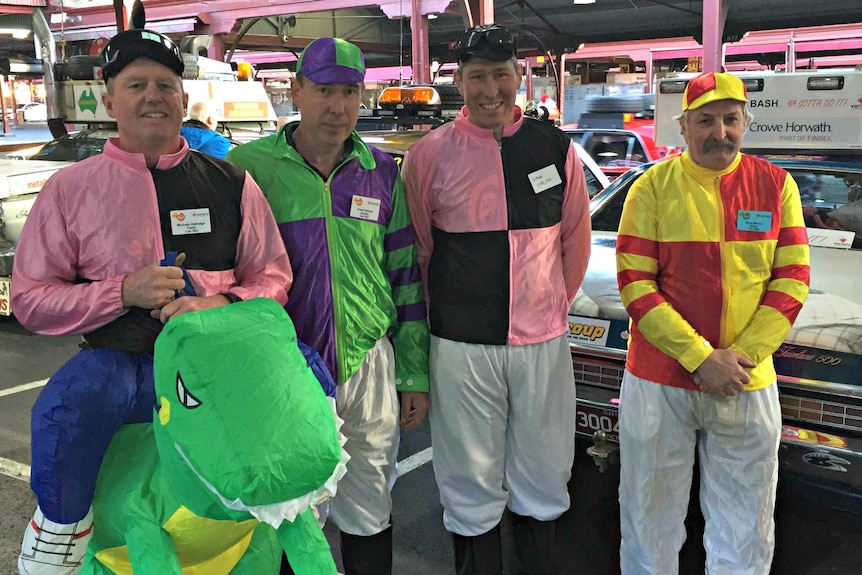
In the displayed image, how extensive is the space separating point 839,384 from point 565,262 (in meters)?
1.09

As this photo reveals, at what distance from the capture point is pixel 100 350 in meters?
2.08

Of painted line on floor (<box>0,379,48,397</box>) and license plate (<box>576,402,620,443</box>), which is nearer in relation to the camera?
license plate (<box>576,402,620,443</box>)

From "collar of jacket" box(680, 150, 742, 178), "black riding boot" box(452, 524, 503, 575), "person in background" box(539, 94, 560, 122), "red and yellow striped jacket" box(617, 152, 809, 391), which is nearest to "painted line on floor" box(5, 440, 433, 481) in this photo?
"black riding boot" box(452, 524, 503, 575)

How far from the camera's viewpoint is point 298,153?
8.61ft

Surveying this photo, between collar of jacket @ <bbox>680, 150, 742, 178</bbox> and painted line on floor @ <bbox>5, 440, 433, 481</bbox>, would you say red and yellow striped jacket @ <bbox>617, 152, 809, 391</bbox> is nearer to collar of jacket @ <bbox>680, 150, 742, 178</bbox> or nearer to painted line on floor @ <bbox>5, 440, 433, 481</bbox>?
collar of jacket @ <bbox>680, 150, 742, 178</bbox>

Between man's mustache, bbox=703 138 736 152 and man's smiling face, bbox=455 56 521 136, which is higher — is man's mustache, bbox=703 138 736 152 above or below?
below

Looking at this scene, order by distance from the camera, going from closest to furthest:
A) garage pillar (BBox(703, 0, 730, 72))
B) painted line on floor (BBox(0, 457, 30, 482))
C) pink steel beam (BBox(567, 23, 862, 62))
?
painted line on floor (BBox(0, 457, 30, 482))
garage pillar (BBox(703, 0, 730, 72))
pink steel beam (BBox(567, 23, 862, 62))

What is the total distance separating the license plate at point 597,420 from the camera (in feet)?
11.2

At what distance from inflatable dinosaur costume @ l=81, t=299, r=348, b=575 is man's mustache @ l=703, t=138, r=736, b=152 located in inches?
61.1

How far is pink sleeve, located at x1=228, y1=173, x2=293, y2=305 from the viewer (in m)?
2.29

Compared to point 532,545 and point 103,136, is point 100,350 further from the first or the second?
point 103,136

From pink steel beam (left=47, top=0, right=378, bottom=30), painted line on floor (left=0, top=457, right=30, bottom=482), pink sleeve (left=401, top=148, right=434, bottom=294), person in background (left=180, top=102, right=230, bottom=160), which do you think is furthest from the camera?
pink steel beam (left=47, top=0, right=378, bottom=30)

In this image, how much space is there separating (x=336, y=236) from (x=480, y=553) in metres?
1.29

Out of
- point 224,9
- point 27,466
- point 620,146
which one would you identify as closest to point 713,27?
point 620,146
